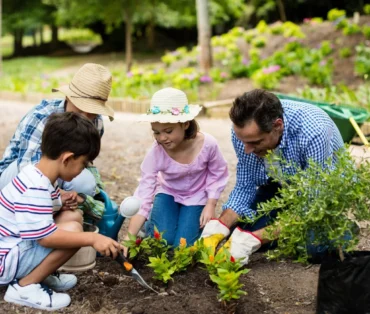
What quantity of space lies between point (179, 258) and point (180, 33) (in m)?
19.0

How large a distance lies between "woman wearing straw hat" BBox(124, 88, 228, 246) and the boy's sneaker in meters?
0.73

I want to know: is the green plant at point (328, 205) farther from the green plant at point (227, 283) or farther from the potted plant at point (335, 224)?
the green plant at point (227, 283)

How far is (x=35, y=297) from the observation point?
8.94ft

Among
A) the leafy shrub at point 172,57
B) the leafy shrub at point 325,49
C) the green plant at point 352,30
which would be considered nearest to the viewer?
the leafy shrub at point 325,49

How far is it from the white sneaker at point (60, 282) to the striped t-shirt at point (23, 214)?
232 millimetres

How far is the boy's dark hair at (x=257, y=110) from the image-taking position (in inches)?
115

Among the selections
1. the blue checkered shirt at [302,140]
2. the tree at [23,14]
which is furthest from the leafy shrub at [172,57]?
the tree at [23,14]

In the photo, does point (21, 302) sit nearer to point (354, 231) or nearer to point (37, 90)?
point (354, 231)

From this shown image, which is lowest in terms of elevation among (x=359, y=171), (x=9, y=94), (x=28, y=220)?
(x=9, y=94)

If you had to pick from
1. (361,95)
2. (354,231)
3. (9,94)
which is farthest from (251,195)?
(9,94)

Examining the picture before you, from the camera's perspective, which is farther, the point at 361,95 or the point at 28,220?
the point at 361,95

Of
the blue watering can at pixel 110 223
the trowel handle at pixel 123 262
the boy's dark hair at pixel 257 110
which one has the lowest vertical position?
the blue watering can at pixel 110 223

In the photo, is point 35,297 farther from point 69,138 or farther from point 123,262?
point 69,138

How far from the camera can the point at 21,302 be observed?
2740 millimetres
